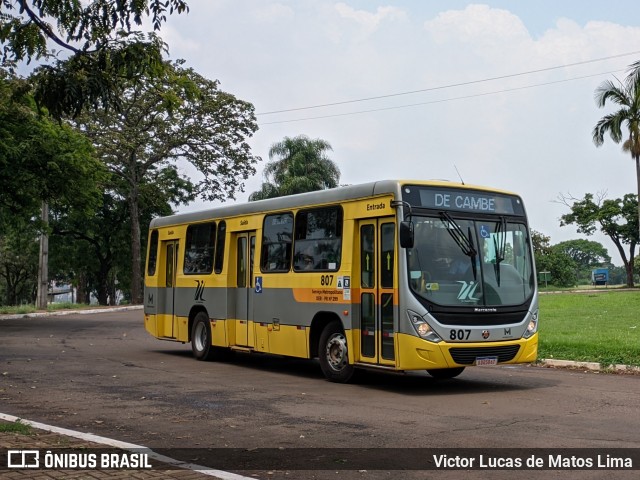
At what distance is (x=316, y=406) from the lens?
10.5 meters

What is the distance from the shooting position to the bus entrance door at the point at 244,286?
15.5 metres

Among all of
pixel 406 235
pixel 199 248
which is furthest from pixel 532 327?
pixel 199 248

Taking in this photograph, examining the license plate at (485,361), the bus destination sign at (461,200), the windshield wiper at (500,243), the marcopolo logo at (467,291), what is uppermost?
the bus destination sign at (461,200)

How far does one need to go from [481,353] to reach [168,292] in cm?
901

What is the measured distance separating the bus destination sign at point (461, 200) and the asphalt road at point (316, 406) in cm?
271

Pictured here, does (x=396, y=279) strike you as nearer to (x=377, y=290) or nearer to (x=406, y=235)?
(x=377, y=290)

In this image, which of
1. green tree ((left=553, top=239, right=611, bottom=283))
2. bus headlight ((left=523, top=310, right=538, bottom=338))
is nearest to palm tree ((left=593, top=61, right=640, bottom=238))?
bus headlight ((left=523, top=310, right=538, bottom=338))

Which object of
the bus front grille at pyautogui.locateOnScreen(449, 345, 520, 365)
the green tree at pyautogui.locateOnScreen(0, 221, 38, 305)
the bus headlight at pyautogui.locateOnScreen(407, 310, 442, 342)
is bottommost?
the bus front grille at pyautogui.locateOnScreen(449, 345, 520, 365)

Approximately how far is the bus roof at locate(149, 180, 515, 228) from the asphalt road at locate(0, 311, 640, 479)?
293 cm

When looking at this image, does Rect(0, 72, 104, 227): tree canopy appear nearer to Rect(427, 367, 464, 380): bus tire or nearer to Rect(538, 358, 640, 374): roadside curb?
Rect(427, 367, 464, 380): bus tire

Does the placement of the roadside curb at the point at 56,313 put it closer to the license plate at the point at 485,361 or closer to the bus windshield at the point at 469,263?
the bus windshield at the point at 469,263

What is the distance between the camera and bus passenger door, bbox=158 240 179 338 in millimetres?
18516

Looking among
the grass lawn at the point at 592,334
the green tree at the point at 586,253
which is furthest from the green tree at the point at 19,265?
the green tree at the point at 586,253

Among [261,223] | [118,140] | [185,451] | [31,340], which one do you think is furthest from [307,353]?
[118,140]
